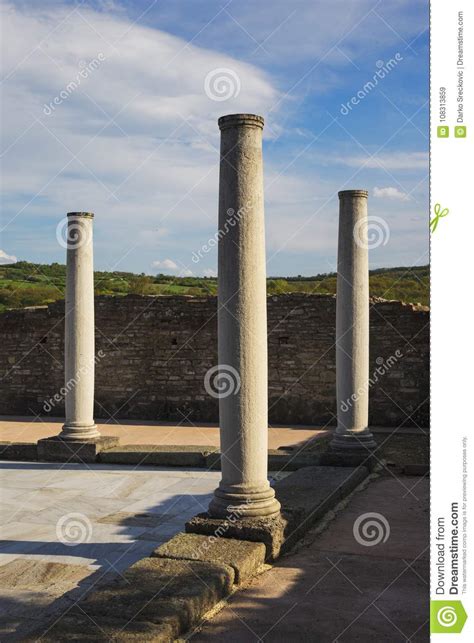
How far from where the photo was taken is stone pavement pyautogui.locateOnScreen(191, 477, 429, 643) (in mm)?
4863

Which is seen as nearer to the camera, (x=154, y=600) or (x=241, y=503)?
(x=154, y=600)

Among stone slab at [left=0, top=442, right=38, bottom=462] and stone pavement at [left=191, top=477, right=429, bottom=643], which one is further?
stone slab at [left=0, top=442, right=38, bottom=462]

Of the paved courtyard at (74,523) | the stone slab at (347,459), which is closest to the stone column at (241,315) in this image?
the paved courtyard at (74,523)

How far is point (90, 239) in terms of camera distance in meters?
12.0

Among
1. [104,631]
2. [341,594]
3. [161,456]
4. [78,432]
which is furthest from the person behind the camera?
[78,432]

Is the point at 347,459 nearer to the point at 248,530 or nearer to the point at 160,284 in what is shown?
the point at 248,530

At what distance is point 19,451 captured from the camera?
472 inches

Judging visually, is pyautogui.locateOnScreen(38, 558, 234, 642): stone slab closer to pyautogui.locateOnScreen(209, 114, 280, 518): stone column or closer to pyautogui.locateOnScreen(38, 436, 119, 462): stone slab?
pyautogui.locateOnScreen(209, 114, 280, 518): stone column

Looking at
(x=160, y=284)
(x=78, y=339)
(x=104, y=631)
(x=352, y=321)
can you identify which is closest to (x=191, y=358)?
(x=78, y=339)

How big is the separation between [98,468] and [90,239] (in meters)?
3.71
